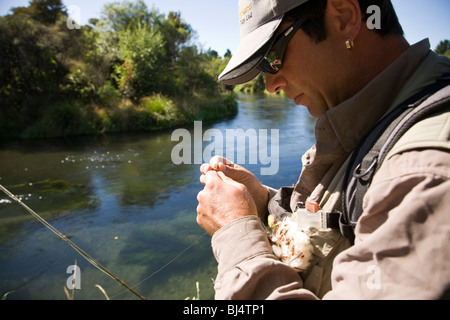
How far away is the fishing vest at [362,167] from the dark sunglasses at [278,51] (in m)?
0.56

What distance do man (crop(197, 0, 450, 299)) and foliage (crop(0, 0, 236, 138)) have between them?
53.5 ft

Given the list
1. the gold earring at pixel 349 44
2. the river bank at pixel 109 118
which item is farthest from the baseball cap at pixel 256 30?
the river bank at pixel 109 118

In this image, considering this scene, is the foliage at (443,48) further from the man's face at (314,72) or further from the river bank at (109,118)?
the man's face at (314,72)

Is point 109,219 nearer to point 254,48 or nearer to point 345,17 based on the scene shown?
point 254,48

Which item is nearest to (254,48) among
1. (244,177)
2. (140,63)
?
(244,177)

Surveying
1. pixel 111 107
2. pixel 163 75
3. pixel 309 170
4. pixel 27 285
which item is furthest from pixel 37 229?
pixel 163 75

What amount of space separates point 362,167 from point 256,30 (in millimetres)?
800

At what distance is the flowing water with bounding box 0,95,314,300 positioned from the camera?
197 inches

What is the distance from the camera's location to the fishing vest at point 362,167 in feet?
2.72

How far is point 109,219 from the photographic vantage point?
7113 millimetres

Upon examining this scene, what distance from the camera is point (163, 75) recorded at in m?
23.5

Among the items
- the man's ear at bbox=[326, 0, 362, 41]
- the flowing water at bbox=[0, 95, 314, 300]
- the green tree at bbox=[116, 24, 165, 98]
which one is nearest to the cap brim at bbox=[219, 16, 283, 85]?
the man's ear at bbox=[326, 0, 362, 41]

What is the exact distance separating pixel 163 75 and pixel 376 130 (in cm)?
2401
